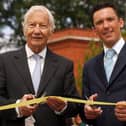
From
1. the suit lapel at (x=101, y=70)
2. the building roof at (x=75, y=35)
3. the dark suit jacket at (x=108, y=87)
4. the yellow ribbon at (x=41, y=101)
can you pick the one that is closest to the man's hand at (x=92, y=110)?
the yellow ribbon at (x=41, y=101)

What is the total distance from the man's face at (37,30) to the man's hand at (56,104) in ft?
2.04

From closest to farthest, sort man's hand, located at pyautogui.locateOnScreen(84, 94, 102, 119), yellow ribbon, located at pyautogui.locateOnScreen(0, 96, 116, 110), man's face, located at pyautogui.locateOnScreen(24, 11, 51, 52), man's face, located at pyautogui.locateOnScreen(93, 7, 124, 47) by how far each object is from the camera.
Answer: yellow ribbon, located at pyautogui.locateOnScreen(0, 96, 116, 110) < man's hand, located at pyautogui.locateOnScreen(84, 94, 102, 119) < man's face, located at pyautogui.locateOnScreen(24, 11, 51, 52) < man's face, located at pyautogui.locateOnScreen(93, 7, 124, 47)

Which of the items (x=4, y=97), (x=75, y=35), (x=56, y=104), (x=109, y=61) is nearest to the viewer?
(x=56, y=104)

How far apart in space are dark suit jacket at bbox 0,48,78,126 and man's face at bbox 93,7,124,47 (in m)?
0.49

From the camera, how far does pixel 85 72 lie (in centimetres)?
498

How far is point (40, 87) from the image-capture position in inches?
180

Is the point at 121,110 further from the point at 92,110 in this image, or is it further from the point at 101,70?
the point at 101,70

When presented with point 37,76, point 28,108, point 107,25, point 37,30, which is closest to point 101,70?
point 107,25

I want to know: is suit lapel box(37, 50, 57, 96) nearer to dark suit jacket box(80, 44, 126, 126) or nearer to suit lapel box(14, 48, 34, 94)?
suit lapel box(14, 48, 34, 94)

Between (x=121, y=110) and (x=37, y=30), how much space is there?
3.71 feet

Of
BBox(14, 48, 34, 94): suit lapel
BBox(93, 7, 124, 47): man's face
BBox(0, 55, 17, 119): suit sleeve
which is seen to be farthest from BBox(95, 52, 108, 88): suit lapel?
BBox(0, 55, 17, 119): suit sleeve

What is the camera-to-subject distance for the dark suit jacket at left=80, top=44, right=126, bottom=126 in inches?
181

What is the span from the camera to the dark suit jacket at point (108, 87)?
460 centimetres

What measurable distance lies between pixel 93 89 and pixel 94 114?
14.5 inches
